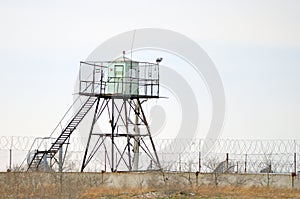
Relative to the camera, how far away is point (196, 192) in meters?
39.6

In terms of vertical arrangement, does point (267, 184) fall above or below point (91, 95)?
below

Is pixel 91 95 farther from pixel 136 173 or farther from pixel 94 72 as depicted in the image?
pixel 136 173

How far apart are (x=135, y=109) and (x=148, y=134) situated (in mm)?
1864

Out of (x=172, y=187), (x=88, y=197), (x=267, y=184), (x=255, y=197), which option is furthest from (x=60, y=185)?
(x=267, y=184)

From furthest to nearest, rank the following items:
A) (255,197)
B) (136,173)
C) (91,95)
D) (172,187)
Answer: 1. (91,95)
2. (136,173)
3. (172,187)
4. (255,197)

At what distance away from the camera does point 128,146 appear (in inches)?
1929

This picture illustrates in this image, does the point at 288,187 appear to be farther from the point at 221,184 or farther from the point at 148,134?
the point at 148,134

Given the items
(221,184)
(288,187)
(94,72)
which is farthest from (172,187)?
(94,72)

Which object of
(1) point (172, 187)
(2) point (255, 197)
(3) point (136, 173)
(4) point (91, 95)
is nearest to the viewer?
(2) point (255, 197)

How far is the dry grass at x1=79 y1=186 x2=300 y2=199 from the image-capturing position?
38.0 metres

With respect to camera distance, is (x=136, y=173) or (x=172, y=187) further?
(x=136, y=173)

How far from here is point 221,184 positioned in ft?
144

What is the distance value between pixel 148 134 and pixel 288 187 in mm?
9129

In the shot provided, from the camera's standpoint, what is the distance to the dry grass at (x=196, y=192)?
3800 centimetres
